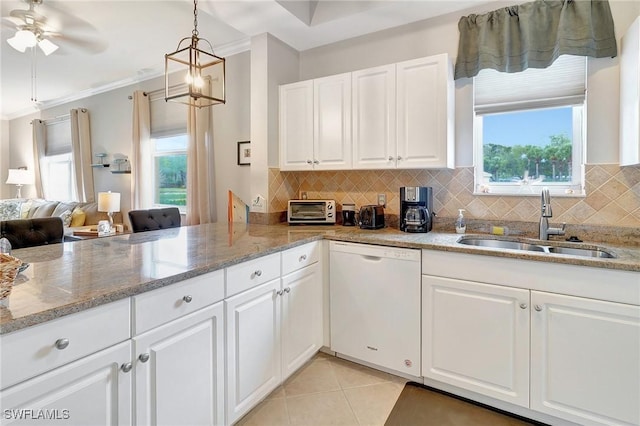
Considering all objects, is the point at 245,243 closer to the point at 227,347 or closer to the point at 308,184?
the point at 227,347

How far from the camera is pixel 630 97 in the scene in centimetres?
180

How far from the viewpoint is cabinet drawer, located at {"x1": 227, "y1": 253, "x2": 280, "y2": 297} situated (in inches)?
61.2

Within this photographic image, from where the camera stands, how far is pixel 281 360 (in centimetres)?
190

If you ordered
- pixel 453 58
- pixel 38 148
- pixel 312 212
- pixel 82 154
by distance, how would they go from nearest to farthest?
1. pixel 453 58
2. pixel 312 212
3. pixel 82 154
4. pixel 38 148

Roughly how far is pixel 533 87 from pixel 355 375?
226 cm

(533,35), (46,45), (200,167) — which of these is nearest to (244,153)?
(200,167)

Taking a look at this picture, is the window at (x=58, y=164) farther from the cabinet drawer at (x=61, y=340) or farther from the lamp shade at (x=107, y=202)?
the cabinet drawer at (x=61, y=340)

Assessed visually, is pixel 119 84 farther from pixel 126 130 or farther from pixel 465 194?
pixel 465 194

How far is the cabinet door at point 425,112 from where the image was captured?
2225 millimetres

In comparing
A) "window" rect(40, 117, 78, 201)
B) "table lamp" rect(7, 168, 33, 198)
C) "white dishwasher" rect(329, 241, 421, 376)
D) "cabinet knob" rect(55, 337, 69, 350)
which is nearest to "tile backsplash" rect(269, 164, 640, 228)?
"white dishwasher" rect(329, 241, 421, 376)

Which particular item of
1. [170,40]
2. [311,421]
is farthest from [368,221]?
[170,40]

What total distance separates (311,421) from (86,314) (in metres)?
1.28

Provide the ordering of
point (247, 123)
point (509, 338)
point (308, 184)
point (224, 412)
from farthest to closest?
point (247, 123)
point (308, 184)
point (509, 338)
point (224, 412)

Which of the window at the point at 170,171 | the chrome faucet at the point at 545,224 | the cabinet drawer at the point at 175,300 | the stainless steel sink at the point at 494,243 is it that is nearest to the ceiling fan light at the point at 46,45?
the window at the point at 170,171
